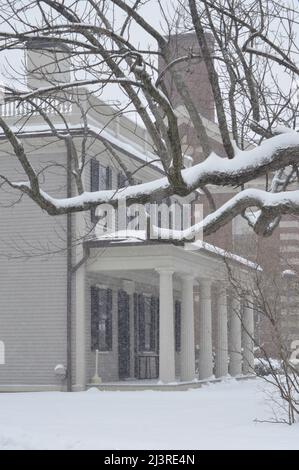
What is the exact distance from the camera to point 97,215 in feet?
69.4

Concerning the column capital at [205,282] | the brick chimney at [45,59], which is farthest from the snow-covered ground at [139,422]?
the column capital at [205,282]

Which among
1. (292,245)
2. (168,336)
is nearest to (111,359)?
(168,336)

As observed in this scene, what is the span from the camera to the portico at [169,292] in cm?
2173

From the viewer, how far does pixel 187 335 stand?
77.7ft

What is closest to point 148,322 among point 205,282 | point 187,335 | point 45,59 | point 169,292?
point 205,282

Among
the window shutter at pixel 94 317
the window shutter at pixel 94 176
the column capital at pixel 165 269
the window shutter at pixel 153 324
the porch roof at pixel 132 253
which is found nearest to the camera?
the porch roof at pixel 132 253

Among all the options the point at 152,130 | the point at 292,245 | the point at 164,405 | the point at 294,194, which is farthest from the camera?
the point at 292,245

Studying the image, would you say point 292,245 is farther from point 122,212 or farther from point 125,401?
point 125,401

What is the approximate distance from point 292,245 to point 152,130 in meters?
35.3

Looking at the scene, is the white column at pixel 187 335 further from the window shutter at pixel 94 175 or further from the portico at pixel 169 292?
the window shutter at pixel 94 175

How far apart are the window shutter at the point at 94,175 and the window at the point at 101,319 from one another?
8.96 feet

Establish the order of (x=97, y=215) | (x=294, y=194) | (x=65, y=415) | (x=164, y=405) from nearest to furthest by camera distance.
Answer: (x=294, y=194) < (x=65, y=415) < (x=164, y=405) < (x=97, y=215)

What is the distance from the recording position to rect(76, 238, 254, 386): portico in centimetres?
2173
